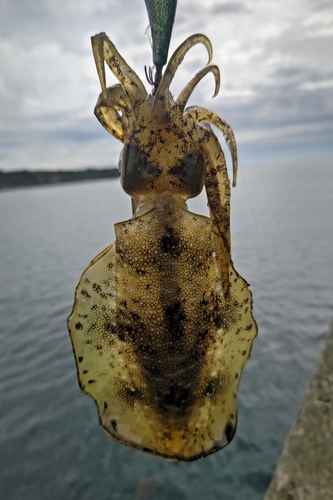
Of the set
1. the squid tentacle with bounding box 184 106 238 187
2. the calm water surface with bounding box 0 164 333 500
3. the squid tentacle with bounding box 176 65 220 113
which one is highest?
the squid tentacle with bounding box 176 65 220 113

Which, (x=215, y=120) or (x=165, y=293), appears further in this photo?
(x=215, y=120)

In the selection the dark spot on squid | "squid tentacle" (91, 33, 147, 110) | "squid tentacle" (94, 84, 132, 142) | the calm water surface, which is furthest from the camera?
the calm water surface

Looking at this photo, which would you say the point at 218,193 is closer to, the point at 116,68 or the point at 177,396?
the point at 116,68

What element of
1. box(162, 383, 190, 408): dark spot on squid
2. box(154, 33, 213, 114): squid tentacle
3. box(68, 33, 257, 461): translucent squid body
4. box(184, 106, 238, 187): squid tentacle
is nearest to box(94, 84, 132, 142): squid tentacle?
box(68, 33, 257, 461): translucent squid body

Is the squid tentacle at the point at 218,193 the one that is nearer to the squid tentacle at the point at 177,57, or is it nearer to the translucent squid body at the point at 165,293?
the translucent squid body at the point at 165,293

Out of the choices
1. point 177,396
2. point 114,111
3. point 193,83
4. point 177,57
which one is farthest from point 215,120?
point 177,396

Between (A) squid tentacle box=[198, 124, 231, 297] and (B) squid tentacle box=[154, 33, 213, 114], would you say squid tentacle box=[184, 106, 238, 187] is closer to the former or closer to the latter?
(A) squid tentacle box=[198, 124, 231, 297]

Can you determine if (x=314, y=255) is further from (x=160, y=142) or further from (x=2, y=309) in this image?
(x=160, y=142)
